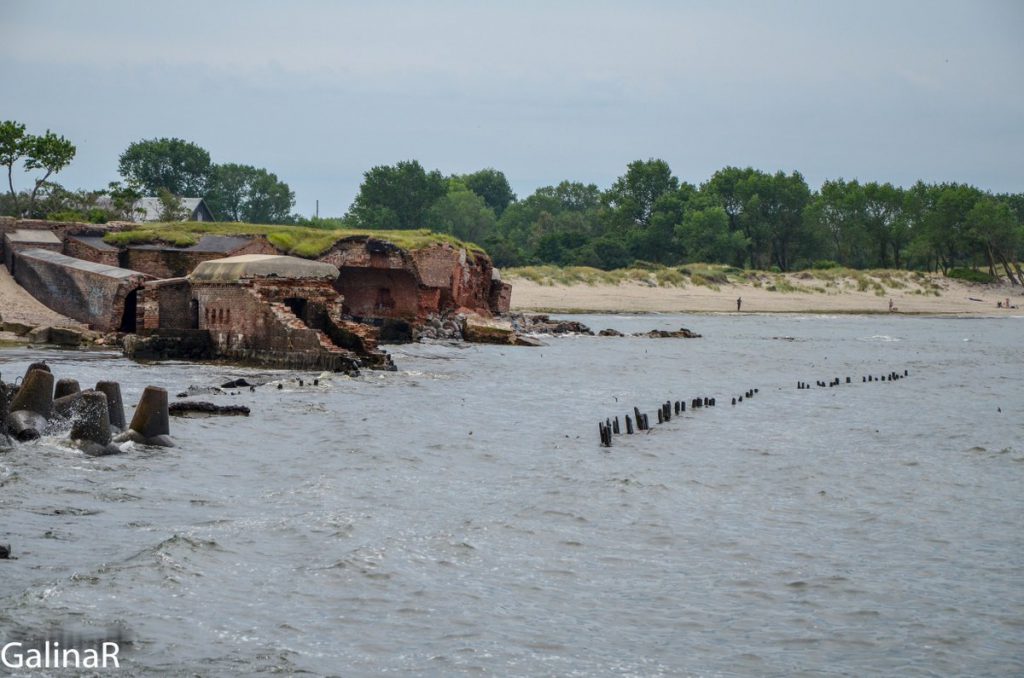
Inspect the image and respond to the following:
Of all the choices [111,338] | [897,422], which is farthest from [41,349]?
[897,422]

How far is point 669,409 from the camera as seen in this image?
2181 cm

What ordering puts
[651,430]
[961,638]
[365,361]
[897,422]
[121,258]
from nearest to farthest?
[961,638] → [651,430] → [897,422] → [365,361] → [121,258]

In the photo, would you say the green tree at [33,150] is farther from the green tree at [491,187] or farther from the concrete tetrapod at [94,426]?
the green tree at [491,187]

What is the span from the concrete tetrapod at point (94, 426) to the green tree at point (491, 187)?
437 feet

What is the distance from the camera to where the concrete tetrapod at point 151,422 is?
52.1 ft

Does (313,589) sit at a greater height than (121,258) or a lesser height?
lesser

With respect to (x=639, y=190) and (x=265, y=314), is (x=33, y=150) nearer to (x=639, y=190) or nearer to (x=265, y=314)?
(x=265, y=314)

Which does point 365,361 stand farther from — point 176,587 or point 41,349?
point 176,587

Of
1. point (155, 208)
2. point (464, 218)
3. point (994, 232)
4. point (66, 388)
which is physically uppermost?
point (464, 218)

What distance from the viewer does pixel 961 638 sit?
9.08m

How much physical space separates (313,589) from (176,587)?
1108mm

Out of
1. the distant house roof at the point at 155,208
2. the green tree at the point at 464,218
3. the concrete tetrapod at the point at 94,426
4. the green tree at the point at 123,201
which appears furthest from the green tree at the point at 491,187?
the concrete tetrapod at the point at 94,426

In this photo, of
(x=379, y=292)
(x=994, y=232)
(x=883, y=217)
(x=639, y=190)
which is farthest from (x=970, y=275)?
(x=379, y=292)

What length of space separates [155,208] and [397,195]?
31923 millimetres
